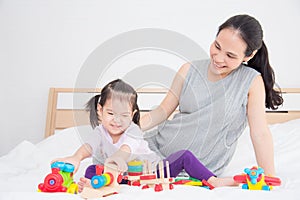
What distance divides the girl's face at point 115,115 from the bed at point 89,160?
6cm

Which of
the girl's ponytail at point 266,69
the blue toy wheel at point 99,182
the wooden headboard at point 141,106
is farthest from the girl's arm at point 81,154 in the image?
the wooden headboard at point 141,106

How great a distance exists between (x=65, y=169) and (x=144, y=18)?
55.3 inches

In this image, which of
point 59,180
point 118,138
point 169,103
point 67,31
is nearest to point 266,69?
point 169,103

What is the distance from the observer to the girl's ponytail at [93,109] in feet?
3.76

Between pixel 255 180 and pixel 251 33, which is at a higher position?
pixel 251 33

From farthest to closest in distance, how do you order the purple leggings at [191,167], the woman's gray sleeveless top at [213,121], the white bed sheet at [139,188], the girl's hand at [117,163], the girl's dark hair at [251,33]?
the woman's gray sleeveless top at [213,121] < the girl's dark hair at [251,33] < the purple leggings at [191,167] < the girl's hand at [117,163] < the white bed sheet at [139,188]

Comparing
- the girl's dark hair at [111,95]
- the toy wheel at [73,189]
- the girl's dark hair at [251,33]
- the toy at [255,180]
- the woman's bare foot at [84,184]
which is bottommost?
the toy wheel at [73,189]

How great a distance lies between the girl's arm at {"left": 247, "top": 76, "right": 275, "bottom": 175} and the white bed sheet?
0.09 m

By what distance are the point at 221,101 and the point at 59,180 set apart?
63cm

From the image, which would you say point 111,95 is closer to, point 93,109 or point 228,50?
point 93,109

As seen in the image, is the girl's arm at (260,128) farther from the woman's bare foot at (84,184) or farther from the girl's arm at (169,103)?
the woman's bare foot at (84,184)

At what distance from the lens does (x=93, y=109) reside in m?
1.19

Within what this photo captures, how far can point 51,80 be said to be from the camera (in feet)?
7.32

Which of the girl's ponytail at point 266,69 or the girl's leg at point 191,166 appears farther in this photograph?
the girl's ponytail at point 266,69
